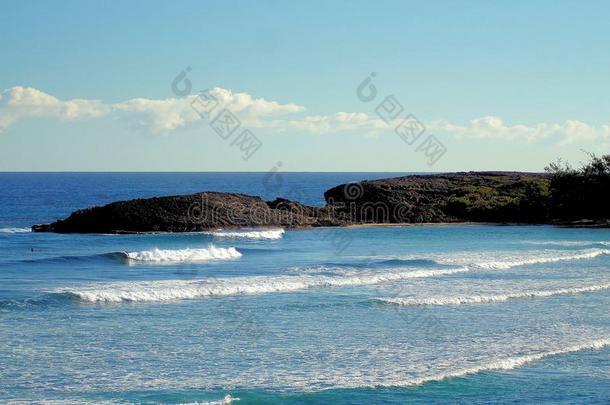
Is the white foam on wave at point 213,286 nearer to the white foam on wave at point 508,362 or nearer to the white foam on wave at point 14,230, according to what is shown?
the white foam on wave at point 508,362

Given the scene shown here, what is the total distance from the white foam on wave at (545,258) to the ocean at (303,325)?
0.12m

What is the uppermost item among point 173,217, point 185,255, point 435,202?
point 435,202

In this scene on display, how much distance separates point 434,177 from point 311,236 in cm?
2685

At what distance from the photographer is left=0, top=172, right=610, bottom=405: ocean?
15.1 meters

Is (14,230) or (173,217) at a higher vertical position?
(173,217)

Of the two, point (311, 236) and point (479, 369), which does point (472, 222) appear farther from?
point (479, 369)

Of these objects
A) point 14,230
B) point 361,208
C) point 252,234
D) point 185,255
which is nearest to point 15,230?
point 14,230

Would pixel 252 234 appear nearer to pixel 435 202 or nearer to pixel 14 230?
pixel 14 230

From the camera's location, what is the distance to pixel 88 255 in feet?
121

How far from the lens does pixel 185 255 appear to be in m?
37.4

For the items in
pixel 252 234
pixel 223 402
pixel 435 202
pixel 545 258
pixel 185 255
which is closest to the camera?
pixel 223 402

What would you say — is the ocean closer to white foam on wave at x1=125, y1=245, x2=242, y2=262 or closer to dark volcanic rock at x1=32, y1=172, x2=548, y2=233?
white foam on wave at x1=125, y1=245, x2=242, y2=262

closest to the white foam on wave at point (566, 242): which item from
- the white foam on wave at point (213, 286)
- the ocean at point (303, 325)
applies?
the ocean at point (303, 325)

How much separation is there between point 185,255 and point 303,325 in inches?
679
